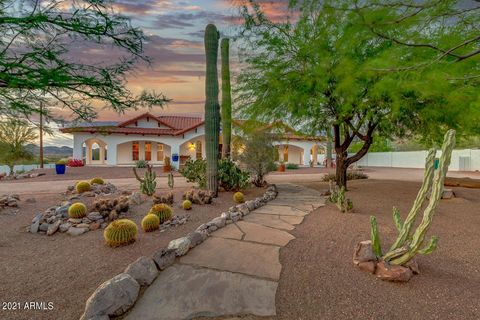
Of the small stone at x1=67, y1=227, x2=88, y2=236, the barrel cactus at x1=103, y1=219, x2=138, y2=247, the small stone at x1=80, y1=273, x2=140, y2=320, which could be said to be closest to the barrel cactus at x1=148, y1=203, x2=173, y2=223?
the barrel cactus at x1=103, y1=219, x2=138, y2=247

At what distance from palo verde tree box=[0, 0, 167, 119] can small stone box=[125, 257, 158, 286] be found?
2.03 m

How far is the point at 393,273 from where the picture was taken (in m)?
3.19

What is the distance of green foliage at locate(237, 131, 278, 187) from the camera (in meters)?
10.8

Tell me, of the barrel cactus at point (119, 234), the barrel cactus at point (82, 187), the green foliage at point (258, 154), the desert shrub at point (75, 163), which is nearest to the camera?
the barrel cactus at point (119, 234)

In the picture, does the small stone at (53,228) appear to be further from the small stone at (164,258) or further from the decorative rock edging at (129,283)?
the small stone at (164,258)

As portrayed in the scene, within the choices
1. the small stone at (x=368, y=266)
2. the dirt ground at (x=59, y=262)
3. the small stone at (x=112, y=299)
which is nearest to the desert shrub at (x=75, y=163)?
the dirt ground at (x=59, y=262)

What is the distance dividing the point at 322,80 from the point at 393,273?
563 cm

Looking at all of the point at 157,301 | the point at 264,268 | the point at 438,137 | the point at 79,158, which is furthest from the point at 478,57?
the point at 79,158

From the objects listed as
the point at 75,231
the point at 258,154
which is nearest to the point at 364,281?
the point at 75,231

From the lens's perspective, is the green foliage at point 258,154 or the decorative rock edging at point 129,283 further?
the green foliage at point 258,154

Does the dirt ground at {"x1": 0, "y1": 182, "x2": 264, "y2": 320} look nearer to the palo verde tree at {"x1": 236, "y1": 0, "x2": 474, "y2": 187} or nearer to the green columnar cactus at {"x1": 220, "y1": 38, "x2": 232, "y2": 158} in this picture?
the palo verde tree at {"x1": 236, "y1": 0, "x2": 474, "y2": 187}

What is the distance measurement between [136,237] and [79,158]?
23.2m

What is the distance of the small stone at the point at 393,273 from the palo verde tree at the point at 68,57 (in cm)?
364

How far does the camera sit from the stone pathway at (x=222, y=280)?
2607 mm
